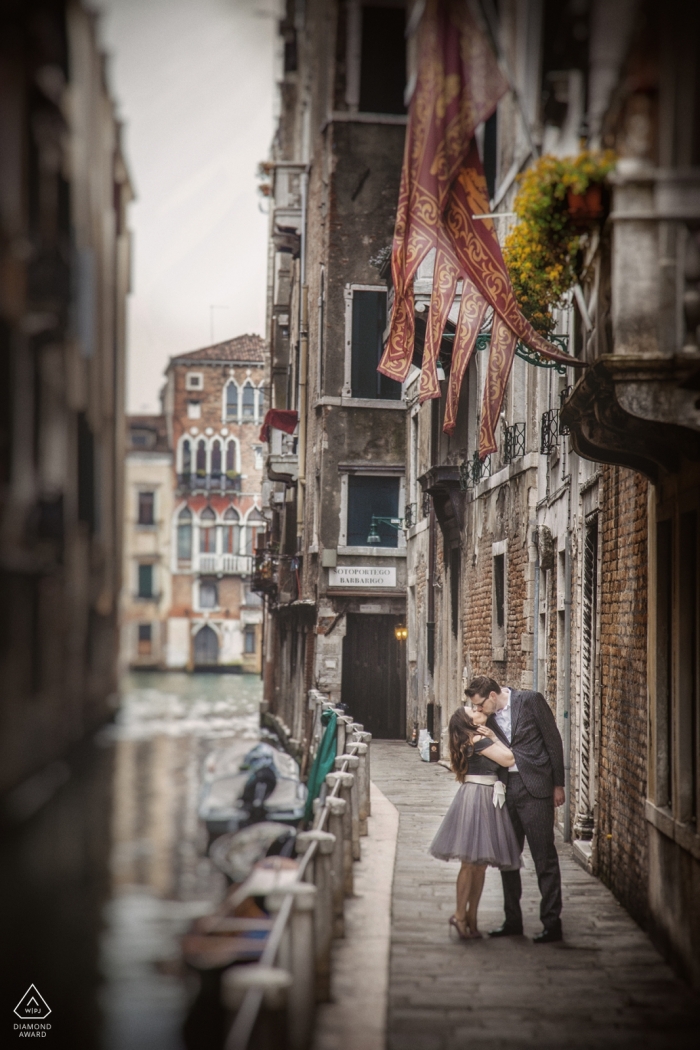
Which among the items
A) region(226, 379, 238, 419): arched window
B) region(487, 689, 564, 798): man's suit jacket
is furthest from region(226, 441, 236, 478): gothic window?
region(487, 689, 564, 798): man's suit jacket

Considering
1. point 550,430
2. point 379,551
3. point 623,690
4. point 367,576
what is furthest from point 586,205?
point 379,551

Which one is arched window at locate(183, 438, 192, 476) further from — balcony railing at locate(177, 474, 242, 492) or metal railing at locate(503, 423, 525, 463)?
metal railing at locate(503, 423, 525, 463)

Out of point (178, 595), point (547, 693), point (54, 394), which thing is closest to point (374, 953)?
point (178, 595)

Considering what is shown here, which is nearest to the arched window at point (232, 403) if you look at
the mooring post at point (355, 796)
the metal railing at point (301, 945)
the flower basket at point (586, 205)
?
the metal railing at point (301, 945)

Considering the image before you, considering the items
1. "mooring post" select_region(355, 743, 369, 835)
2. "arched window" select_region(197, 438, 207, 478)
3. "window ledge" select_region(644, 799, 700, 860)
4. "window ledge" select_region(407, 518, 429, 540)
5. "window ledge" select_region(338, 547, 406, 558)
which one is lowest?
"mooring post" select_region(355, 743, 369, 835)

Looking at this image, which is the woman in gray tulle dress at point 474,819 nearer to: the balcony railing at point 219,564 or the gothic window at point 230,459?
the balcony railing at point 219,564

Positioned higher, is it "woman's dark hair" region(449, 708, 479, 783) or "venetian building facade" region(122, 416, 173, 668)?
"venetian building facade" region(122, 416, 173, 668)

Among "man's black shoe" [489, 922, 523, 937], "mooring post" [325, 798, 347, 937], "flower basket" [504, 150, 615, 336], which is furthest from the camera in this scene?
"man's black shoe" [489, 922, 523, 937]

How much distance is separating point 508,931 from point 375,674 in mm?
17454

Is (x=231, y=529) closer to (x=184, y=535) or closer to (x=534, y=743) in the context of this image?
(x=184, y=535)

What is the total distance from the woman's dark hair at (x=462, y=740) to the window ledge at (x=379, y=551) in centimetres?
1651

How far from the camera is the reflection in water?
4.08 meters

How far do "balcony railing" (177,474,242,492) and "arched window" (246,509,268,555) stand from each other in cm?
17

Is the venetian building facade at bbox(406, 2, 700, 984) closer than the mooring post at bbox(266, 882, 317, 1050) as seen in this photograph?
No
